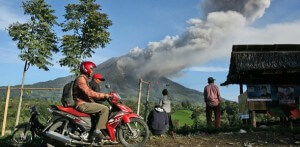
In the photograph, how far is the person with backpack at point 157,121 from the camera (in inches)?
432

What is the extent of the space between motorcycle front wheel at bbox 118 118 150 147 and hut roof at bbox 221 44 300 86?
8883 millimetres

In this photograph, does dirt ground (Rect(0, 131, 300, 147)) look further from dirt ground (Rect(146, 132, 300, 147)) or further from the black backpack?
the black backpack

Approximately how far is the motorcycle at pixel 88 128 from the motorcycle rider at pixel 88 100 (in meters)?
0.13

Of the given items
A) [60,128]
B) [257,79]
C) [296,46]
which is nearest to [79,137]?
[60,128]

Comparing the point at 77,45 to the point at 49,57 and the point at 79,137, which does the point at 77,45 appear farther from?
the point at 79,137

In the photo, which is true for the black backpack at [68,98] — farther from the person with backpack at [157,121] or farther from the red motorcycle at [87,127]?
the person with backpack at [157,121]

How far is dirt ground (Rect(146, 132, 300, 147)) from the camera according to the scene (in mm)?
8555

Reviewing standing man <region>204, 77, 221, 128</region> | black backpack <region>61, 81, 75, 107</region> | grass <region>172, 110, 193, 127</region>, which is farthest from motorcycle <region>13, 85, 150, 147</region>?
grass <region>172, 110, 193, 127</region>

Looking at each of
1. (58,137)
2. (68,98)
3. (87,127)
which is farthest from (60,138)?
(68,98)

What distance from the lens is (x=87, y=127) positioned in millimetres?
7867

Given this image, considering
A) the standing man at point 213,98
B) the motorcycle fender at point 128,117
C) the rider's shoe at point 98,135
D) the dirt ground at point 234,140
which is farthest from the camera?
the standing man at point 213,98

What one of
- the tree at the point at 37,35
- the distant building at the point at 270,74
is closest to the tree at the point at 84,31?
the tree at the point at 37,35

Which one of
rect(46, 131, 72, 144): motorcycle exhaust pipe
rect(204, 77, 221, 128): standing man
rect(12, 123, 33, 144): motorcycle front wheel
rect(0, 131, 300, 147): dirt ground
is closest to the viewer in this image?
rect(46, 131, 72, 144): motorcycle exhaust pipe

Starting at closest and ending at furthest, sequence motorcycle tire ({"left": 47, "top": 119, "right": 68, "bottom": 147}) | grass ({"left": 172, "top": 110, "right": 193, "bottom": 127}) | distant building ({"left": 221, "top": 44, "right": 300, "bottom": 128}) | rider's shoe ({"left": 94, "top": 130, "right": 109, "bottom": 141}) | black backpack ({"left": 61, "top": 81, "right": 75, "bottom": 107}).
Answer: rider's shoe ({"left": 94, "top": 130, "right": 109, "bottom": 141}) → motorcycle tire ({"left": 47, "top": 119, "right": 68, "bottom": 147}) → black backpack ({"left": 61, "top": 81, "right": 75, "bottom": 107}) → distant building ({"left": 221, "top": 44, "right": 300, "bottom": 128}) → grass ({"left": 172, "top": 110, "right": 193, "bottom": 127})
